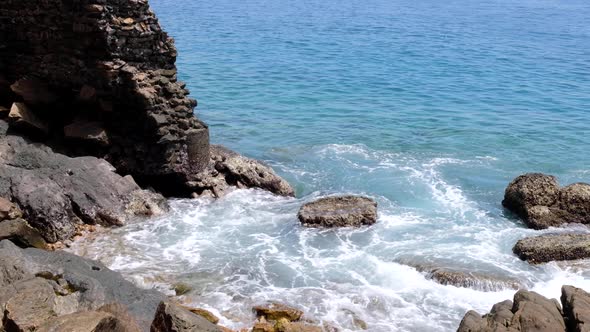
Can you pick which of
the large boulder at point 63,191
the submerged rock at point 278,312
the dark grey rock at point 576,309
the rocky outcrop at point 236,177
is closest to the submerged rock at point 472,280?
the dark grey rock at point 576,309

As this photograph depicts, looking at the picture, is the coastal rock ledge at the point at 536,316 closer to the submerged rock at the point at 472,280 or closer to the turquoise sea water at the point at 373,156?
the turquoise sea water at the point at 373,156

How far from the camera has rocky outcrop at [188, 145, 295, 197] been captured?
18.2m

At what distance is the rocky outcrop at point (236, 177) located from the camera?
59.7ft

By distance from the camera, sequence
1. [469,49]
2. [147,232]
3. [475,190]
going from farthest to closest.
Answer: [469,49] → [475,190] → [147,232]

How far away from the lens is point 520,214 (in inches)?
705

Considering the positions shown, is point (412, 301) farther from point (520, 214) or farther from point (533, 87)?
point (533, 87)

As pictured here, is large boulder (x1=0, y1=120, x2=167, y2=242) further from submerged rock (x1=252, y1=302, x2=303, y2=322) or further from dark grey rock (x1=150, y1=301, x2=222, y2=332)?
dark grey rock (x1=150, y1=301, x2=222, y2=332)

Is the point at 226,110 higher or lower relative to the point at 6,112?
lower

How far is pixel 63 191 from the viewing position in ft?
50.1

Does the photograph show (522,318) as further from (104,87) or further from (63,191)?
(104,87)

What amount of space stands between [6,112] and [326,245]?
9274mm

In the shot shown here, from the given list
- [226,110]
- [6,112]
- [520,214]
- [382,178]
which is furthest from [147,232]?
[226,110]

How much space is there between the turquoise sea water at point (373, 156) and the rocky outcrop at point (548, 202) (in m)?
0.58

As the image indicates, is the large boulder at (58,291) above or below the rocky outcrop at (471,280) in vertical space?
above
